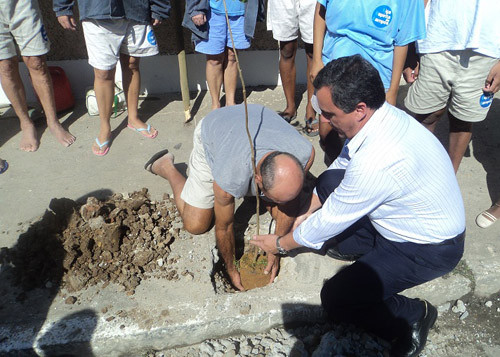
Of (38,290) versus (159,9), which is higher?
(159,9)

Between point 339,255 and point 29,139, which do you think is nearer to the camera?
point 339,255

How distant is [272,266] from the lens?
297cm

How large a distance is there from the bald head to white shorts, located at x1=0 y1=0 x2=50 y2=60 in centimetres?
259

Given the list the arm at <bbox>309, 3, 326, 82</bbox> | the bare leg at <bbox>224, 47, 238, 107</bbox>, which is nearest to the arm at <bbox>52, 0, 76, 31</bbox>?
the bare leg at <bbox>224, 47, 238, 107</bbox>

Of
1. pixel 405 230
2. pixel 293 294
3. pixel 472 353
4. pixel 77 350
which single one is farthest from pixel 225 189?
pixel 472 353

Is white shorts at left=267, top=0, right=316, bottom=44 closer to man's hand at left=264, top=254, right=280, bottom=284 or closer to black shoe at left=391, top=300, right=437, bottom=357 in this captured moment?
man's hand at left=264, top=254, right=280, bottom=284

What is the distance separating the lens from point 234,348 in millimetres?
2578

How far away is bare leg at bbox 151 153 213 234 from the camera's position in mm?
3047

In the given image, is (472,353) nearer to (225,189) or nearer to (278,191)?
(278,191)

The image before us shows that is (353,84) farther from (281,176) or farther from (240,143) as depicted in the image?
(240,143)

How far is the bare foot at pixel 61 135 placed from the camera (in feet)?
13.4

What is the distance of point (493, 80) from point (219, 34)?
2.30m

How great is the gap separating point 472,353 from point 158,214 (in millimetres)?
2303

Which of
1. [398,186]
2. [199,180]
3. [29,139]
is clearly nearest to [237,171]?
[199,180]
